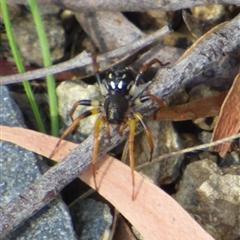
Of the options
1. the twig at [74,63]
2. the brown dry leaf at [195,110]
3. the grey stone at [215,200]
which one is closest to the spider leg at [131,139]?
the brown dry leaf at [195,110]

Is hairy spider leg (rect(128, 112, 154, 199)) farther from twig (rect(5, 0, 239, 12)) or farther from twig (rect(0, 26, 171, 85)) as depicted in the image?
twig (rect(5, 0, 239, 12))

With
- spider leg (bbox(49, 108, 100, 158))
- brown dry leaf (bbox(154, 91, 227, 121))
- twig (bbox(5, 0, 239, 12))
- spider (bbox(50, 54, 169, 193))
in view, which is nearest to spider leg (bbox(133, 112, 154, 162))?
spider (bbox(50, 54, 169, 193))

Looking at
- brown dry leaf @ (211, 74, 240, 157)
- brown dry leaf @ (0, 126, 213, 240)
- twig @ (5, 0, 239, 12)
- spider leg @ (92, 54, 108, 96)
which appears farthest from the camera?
spider leg @ (92, 54, 108, 96)

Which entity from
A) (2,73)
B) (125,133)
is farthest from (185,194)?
(2,73)

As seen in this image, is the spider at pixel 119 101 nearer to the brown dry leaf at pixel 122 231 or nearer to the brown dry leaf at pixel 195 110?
the brown dry leaf at pixel 195 110

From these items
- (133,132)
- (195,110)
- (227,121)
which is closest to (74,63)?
(133,132)

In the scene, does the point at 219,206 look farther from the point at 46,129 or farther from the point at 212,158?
the point at 46,129
